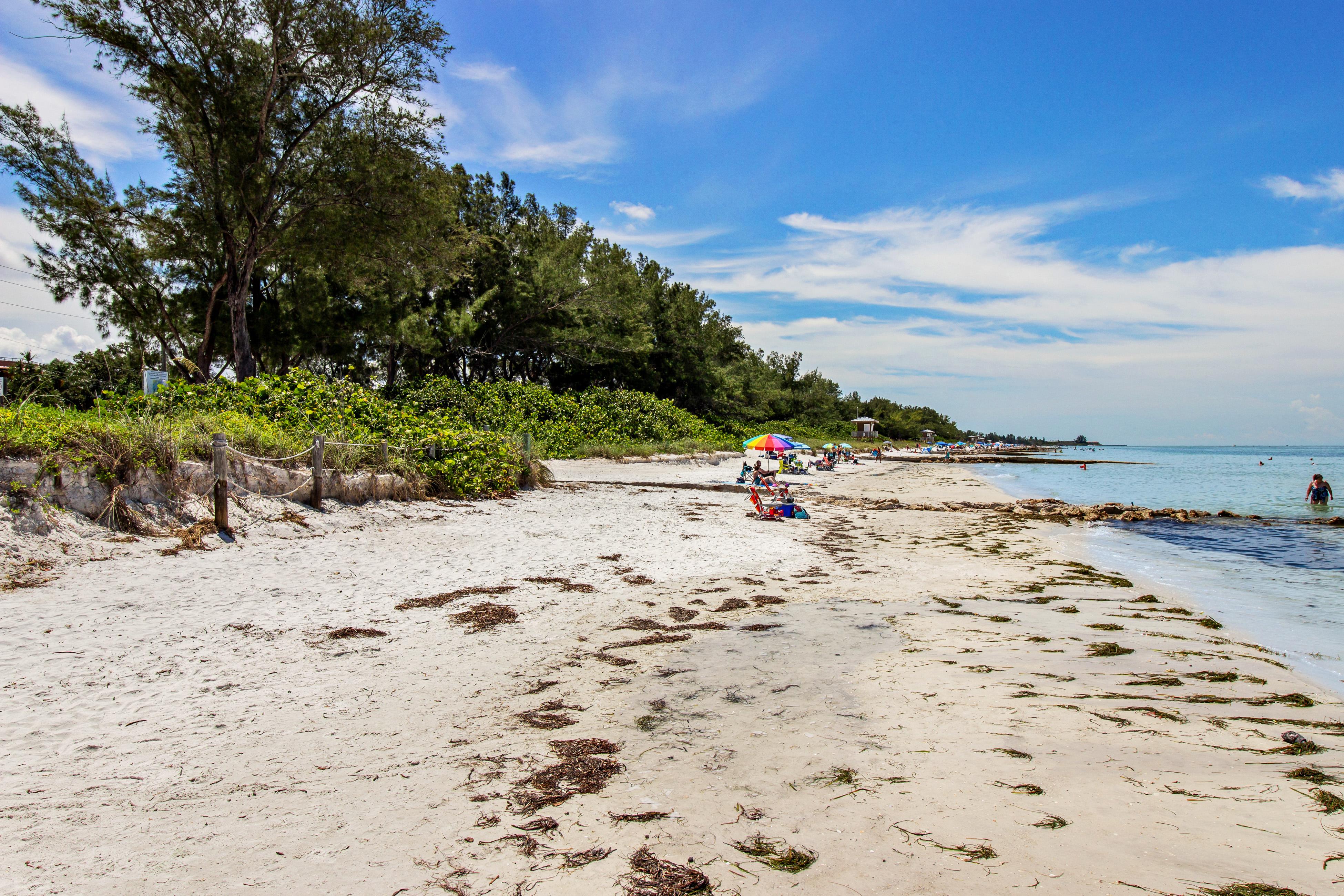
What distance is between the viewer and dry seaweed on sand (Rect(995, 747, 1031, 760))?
3.26m

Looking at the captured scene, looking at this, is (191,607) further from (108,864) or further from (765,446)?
(765,446)

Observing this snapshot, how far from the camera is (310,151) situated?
1842 cm

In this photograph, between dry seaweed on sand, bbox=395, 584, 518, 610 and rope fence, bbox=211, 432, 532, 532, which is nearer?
dry seaweed on sand, bbox=395, 584, 518, 610

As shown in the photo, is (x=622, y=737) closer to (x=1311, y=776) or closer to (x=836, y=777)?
(x=836, y=777)

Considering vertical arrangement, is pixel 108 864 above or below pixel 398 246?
below

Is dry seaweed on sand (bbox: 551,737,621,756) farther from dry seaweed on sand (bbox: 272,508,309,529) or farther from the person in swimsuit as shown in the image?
the person in swimsuit

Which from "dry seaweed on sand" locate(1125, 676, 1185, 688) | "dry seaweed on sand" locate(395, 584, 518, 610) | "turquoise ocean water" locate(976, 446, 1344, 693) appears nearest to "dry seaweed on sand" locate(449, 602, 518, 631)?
"dry seaweed on sand" locate(395, 584, 518, 610)

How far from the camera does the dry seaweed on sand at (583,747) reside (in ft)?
11.2

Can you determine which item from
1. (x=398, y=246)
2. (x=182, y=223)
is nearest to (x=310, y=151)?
(x=398, y=246)

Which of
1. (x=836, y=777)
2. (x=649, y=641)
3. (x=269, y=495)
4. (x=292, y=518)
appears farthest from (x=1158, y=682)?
(x=269, y=495)

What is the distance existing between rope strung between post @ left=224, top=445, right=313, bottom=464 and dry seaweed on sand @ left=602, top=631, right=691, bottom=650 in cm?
662

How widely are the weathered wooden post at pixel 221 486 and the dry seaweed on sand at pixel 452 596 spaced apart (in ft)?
11.8

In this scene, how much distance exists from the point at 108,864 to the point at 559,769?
68.9 inches

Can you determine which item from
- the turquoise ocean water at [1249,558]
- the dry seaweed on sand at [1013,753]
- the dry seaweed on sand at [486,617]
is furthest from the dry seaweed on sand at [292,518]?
the turquoise ocean water at [1249,558]
